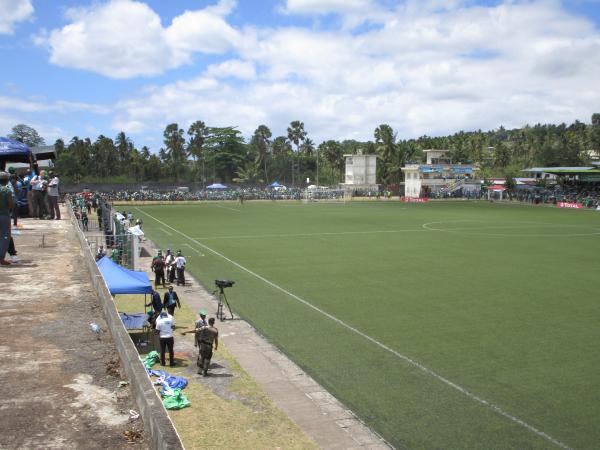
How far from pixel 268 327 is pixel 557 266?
16349 mm

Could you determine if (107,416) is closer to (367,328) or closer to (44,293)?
(44,293)

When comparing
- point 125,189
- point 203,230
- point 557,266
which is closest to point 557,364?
point 557,266

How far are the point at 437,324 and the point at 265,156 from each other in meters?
110

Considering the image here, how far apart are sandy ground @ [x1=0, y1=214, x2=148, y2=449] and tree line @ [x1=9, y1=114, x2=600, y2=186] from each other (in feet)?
306

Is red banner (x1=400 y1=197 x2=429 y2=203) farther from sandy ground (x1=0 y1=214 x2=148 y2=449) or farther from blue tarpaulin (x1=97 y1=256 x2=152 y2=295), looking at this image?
sandy ground (x1=0 y1=214 x2=148 y2=449)

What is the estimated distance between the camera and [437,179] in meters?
92.4

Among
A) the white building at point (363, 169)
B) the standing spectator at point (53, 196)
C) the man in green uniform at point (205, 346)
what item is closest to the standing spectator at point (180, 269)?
the standing spectator at point (53, 196)

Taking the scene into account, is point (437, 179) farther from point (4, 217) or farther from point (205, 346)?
point (4, 217)

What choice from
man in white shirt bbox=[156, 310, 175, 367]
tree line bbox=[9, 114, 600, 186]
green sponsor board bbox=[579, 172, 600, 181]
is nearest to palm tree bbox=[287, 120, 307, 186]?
tree line bbox=[9, 114, 600, 186]

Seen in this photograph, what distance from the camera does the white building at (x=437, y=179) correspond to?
91.5 m

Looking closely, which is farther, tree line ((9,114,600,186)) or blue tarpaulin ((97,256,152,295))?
tree line ((9,114,600,186))

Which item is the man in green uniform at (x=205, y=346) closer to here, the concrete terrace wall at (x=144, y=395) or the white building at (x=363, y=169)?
the concrete terrace wall at (x=144, y=395)

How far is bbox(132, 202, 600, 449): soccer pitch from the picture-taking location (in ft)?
32.3

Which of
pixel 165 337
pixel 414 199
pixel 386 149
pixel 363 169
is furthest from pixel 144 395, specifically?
pixel 386 149
